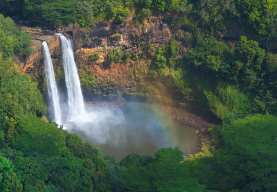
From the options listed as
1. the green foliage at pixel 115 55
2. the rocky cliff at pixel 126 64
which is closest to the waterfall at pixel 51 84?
the rocky cliff at pixel 126 64

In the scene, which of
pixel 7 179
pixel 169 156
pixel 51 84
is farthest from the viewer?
pixel 51 84

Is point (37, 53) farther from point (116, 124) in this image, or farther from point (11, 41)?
point (116, 124)

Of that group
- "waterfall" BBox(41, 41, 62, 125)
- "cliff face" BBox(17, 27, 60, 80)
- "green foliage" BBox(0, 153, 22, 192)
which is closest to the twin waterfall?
"waterfall" BBox(41, 41, 62, 125)

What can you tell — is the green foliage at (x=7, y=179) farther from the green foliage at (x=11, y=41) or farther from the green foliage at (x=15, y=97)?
the green foliage at (x=11, y=41)

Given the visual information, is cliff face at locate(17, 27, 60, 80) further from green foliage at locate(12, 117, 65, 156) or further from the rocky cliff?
green foliage at locate(12, 117, 65, 156)

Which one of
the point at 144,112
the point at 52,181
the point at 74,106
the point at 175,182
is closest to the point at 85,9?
the point at 74,106

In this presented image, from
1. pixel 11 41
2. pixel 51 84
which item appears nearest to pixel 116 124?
pixel 51 84
